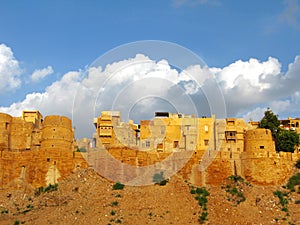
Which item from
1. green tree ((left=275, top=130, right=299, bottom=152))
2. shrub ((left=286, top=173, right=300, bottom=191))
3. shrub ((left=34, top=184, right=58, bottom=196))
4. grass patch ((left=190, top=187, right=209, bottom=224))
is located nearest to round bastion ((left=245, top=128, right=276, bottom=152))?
shrub ((left=286, top=173, right=300, bottom=191))

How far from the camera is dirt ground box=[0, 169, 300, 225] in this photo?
127 feet

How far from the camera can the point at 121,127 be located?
→ 190ft

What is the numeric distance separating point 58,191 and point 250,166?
1853 centimetres

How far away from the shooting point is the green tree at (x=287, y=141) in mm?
52816

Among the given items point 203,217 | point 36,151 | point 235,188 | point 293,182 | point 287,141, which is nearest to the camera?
point 203,217

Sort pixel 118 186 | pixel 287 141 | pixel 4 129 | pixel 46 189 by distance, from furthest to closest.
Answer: pixel 287 141, pixel 4 129, pixel 46 189, pixel 118 186

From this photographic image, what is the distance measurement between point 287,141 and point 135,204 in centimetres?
2094

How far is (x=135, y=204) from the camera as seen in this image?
40469mm

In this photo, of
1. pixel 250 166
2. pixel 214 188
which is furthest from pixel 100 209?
pixel 250 166

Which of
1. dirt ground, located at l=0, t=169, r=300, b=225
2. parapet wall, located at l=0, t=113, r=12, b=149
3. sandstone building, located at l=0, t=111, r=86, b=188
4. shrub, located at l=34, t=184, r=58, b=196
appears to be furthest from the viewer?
parapet wall, located at l=0, t=113, r=12, b=149

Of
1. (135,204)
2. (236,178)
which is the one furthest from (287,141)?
(135,204)

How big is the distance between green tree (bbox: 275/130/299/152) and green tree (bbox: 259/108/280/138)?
269 cm

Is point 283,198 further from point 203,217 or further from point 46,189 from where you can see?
point 46,189

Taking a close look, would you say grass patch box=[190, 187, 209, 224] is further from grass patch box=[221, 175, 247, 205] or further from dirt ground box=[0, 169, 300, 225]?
grass patch box=[221, 175, 247, 205]
